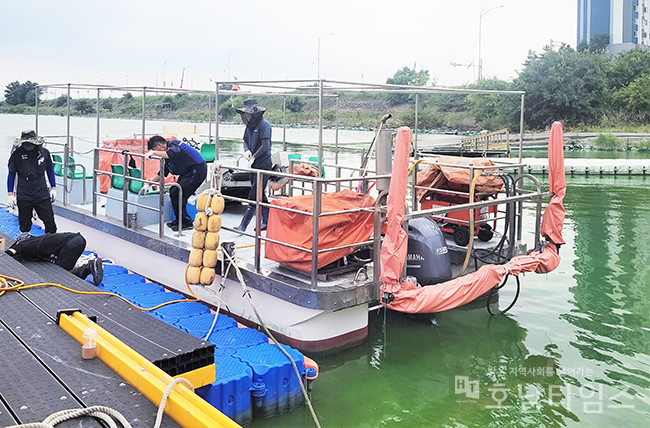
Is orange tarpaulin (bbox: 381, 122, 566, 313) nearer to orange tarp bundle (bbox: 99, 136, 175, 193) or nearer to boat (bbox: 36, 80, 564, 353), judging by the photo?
boat (bbox: 36, 80, 564, 353)

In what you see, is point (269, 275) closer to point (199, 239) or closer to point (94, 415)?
point (199, 239)

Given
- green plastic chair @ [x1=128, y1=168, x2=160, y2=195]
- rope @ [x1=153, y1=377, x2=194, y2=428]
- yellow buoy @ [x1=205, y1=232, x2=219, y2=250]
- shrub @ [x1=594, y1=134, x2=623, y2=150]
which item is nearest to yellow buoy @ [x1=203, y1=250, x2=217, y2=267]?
yellow buoy @ [x1=205, y1=232, x2=219, y2=250]

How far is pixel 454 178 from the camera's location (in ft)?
25.1

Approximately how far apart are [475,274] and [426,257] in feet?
1.68

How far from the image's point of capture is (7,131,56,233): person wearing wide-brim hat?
7.57 meters

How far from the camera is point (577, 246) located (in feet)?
35.3

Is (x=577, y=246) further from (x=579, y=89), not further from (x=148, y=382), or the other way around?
(x=579, y=89)

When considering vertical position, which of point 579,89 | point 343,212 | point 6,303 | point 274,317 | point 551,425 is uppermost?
point 579,89

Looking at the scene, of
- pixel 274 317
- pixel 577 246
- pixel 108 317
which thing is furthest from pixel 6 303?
pixel 577 246

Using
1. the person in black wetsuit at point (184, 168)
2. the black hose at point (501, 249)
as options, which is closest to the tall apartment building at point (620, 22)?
the black hose at point (501, 249)

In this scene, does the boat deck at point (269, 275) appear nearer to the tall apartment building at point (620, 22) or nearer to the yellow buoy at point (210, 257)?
the yellow buoy at point (210, 257)

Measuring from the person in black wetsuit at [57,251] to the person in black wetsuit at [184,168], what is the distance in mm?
1264

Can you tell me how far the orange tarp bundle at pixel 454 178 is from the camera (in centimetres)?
739

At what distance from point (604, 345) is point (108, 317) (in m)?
4.91
